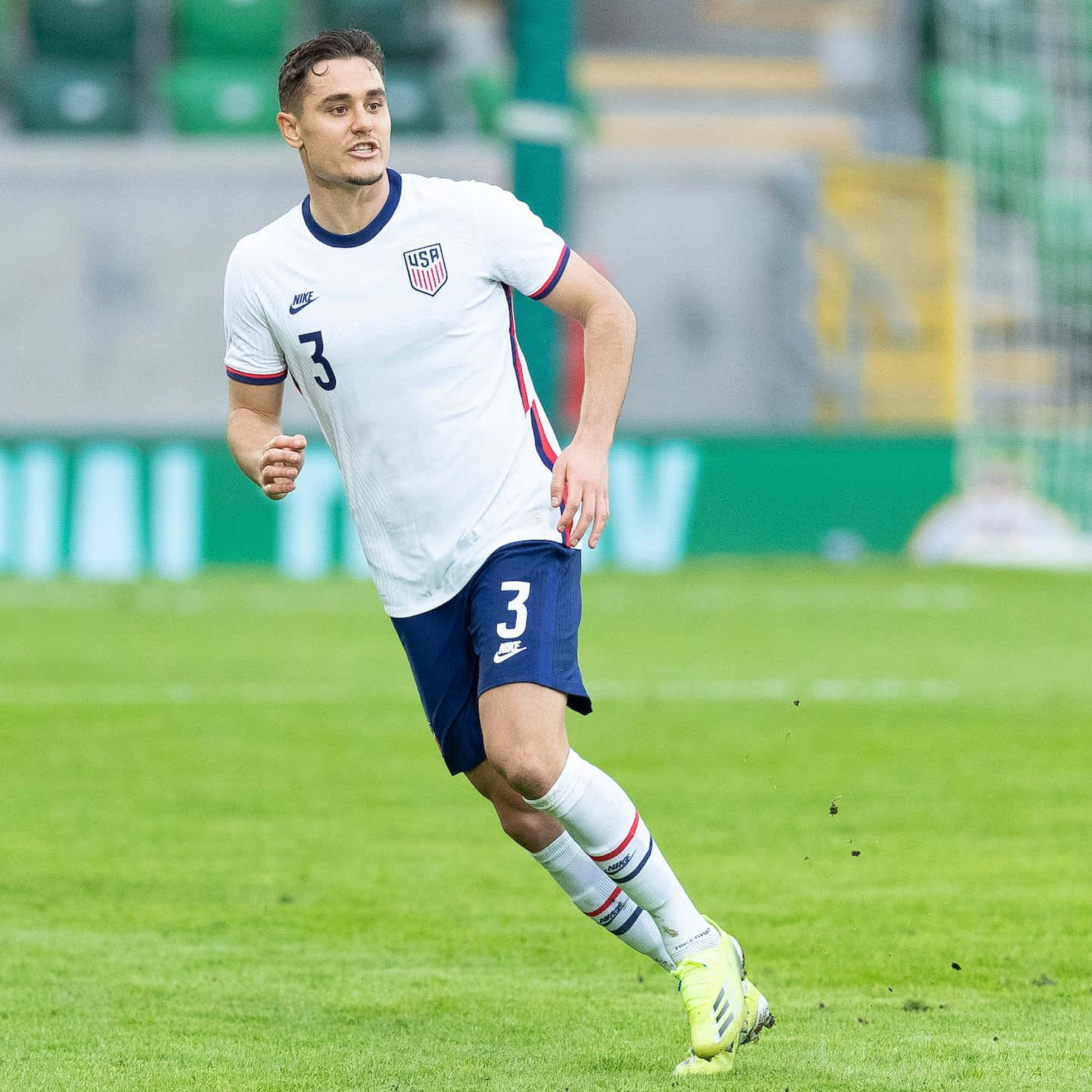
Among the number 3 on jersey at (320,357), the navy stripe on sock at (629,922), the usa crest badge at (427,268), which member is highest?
the usa crest badge at (427,268)

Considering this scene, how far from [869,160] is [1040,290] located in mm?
2349

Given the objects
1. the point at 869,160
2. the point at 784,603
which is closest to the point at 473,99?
the point at 869,160

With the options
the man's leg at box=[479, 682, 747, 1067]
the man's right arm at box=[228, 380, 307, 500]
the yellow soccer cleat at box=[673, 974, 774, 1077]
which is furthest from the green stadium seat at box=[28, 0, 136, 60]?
the yellow soccer cleat at box=[673, 974, 774, 1077]

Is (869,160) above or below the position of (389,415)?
below

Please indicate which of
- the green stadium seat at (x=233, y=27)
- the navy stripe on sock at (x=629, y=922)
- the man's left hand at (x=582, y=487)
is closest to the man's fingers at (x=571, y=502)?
the man's left hand at (x=582, y=487)

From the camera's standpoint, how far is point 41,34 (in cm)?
2338

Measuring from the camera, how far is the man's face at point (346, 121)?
423 cm

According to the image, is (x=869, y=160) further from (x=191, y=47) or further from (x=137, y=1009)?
(x=137, y=1009)

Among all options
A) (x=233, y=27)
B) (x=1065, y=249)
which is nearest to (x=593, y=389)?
(x=1065, y=249)

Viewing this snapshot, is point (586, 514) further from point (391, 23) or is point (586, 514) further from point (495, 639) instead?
point (391, 23)

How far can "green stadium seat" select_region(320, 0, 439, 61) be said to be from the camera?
74.7 ft

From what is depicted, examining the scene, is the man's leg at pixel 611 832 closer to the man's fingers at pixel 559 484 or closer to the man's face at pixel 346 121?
the man's fingers at pixel 559 484

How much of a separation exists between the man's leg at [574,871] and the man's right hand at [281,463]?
794 mm

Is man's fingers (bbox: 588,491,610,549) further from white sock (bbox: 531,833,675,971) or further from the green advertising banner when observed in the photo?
the green advertising banner
